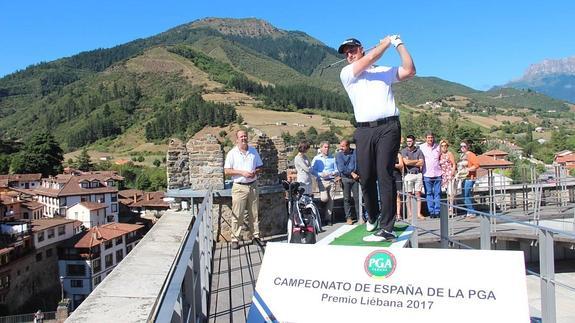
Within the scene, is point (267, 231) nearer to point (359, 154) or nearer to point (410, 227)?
point (410, 227)

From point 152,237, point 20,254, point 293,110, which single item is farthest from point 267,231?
point 293,110

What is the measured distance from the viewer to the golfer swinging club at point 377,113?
14.7ft

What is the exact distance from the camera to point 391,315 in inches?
117

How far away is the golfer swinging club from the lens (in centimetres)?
449

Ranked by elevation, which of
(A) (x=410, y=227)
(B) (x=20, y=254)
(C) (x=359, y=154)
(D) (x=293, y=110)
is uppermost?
(D) (x=293, y=110)

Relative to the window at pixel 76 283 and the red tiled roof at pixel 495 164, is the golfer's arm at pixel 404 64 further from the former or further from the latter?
the window at pixel 76 283

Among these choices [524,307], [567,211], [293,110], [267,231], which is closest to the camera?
[524,307]

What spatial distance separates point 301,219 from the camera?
20.6 ft

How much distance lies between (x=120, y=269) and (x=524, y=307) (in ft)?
8.01

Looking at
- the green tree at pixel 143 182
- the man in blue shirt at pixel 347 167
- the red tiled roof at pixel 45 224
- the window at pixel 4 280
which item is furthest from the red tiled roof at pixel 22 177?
the man in blue shirt at pixel 347 167

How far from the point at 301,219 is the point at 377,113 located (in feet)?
7.12

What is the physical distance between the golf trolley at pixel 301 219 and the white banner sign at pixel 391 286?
2788 millimetres

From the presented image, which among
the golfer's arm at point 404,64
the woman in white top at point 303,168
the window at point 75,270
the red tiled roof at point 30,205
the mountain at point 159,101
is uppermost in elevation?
the mountain at point 159,101

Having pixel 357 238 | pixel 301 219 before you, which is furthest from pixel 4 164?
pixel 357 238
